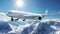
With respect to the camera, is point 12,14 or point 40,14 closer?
point 12,14

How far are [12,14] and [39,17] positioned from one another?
88.3 inches

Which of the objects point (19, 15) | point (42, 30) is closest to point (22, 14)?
point (19, 15)

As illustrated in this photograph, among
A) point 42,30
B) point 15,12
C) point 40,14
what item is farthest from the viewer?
point 42,30

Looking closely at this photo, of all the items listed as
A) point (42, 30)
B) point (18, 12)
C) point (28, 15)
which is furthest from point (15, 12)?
point (42, 30)

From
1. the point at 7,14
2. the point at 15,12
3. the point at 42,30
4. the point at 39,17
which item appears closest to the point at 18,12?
the point at 15,12

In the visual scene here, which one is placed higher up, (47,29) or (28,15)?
(28,15)

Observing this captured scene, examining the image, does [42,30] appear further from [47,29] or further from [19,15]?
[19,15]

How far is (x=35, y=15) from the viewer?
12016mm

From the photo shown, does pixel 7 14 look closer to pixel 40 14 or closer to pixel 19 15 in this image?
pixel 19 15

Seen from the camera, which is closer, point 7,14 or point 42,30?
point 7,14

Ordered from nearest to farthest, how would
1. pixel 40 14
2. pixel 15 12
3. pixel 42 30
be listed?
pixel 15 12 → pixel 40 14 → pixel 42 30

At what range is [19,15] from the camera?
1162 cm

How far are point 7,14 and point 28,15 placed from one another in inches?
68.9

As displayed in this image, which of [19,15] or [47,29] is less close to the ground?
[19,15]
